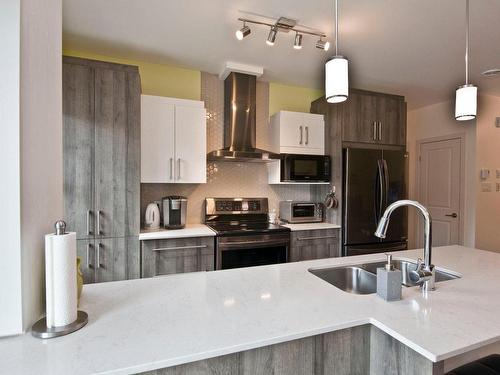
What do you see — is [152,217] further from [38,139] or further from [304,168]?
[38,139]

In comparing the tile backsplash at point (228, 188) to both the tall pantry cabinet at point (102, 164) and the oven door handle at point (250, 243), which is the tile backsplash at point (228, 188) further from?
the oven door handle at point (250, 243)

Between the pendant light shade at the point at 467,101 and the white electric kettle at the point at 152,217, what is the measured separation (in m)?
2.53

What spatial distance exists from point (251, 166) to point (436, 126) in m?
2.99

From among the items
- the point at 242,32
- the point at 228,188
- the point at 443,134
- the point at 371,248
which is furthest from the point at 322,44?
the point at 443,134

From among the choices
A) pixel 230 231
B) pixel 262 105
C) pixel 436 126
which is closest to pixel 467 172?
pixel 436 126

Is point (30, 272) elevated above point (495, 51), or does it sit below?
below

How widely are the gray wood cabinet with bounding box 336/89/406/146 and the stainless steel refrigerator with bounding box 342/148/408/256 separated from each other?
0.20 metres

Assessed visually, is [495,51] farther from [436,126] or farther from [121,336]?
[121,336]

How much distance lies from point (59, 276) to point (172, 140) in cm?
207

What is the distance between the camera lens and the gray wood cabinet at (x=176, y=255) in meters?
2.44

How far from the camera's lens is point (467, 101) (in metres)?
1.61

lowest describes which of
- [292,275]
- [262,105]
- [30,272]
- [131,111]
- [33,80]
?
[292,275]

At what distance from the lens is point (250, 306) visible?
1062 millimetres

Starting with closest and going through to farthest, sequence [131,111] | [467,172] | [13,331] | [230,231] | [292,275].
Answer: [13,331], [292,275], [131,111], [230,231], [467,172]
